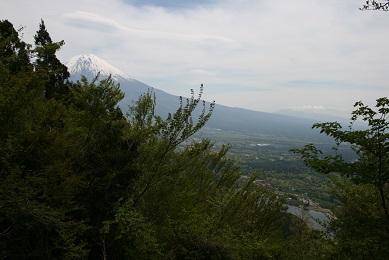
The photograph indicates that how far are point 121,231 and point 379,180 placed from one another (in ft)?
20.7

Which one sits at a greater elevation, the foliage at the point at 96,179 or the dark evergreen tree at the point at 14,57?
the dark evergreen tree at the point at 14,57

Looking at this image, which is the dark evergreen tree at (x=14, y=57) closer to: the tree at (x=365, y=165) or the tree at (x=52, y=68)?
the tree at (x=52, y=68)

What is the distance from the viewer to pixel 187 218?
14.1m

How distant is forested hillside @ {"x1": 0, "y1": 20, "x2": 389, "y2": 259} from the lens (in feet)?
25.9

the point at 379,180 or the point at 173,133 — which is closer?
the point at 379,180

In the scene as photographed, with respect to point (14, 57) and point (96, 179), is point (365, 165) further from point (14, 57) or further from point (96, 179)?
point (14, 57)

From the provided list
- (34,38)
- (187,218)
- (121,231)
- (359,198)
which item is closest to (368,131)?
(359,198)

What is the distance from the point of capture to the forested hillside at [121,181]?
790 centimetres

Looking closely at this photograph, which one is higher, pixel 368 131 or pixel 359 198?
pixel 368 131

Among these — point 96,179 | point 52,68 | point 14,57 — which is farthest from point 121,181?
point 52,68

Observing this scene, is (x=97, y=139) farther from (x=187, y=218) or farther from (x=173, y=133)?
(x=187, y=218)

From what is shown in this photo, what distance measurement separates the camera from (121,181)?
39.6 ft

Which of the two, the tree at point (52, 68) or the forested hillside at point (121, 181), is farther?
the tree at point (52, 68)

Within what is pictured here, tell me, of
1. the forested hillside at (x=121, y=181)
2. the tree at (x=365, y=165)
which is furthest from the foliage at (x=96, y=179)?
the tree at (x=365, y=165)
